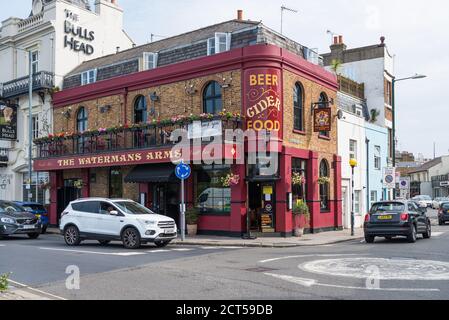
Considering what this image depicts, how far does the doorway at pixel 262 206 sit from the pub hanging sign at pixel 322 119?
13.0 feet

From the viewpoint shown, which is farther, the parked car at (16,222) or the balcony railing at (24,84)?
the balcony railing at (24,84)

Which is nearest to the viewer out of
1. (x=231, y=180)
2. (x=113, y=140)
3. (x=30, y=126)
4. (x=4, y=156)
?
(x=231, y=180)

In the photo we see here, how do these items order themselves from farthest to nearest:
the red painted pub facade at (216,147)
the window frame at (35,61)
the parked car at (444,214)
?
the window frame at (35,61) < the parked car at (444,214) < the red painted pub facade at (216,147)

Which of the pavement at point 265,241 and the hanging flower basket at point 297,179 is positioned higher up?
the hanging flower basket at point 297,179

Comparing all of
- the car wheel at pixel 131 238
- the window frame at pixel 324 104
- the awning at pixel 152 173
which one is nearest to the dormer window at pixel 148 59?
the awning at pixel 152 173

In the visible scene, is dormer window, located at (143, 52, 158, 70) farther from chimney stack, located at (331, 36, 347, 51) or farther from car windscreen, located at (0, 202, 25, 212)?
chimney stack, located at (331, 36, 347, 51)

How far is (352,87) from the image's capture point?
3206 cm

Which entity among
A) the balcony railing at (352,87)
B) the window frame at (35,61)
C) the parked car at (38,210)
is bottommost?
the parked car at (38,210)

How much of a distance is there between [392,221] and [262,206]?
5301mm

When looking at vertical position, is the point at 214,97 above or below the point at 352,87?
below

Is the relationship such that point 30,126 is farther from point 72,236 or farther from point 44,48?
point 72,236

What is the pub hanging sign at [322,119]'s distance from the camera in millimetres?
22719

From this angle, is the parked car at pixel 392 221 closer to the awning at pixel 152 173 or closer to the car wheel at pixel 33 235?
the awning at pixel 152 173

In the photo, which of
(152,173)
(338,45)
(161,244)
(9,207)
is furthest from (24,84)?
(338,45)
